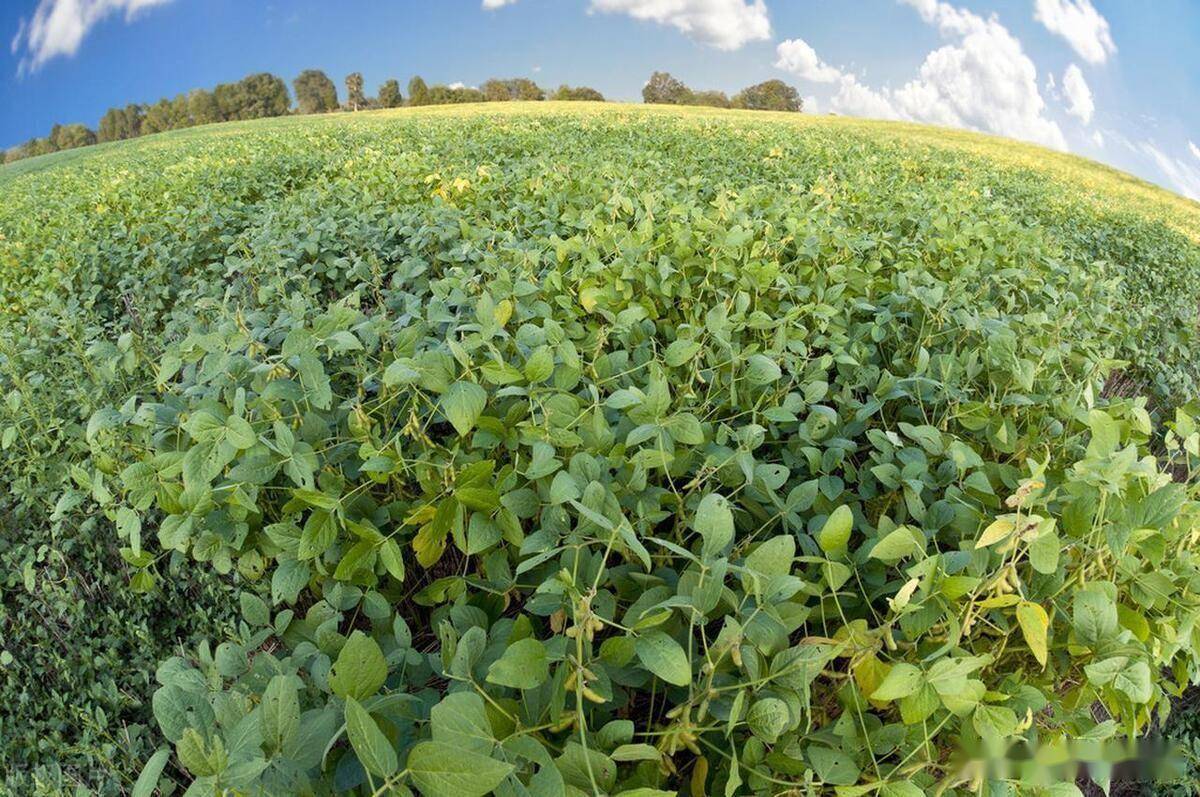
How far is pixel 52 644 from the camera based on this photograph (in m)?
2.47

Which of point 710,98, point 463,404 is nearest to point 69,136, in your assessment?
point 710,98

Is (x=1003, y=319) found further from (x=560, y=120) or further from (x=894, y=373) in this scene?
(x=560, y=120)

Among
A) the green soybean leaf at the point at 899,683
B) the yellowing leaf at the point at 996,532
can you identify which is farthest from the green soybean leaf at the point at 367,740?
the yellowing leaf at the point at 996,532

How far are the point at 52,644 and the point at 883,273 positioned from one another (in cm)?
360

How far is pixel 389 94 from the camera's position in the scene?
53562mm

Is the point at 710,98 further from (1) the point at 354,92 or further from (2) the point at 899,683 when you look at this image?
(2) the point at 899,683

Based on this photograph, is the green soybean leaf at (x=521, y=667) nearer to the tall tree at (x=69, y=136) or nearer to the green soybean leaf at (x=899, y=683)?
the green soybean leaf at (x=899, y=683)

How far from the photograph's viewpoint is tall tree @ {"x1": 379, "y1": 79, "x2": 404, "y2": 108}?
5347 centimetres

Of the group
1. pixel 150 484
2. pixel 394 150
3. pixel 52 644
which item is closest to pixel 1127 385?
pixel 150 484

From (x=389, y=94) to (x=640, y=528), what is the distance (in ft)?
194

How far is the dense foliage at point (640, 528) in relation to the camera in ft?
3.75

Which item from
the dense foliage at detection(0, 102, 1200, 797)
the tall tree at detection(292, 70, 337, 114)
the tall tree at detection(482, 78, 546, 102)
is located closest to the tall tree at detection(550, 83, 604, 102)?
the tall tree at detection(482, 78, 546, 102)

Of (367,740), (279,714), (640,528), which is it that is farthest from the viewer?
(640,528)

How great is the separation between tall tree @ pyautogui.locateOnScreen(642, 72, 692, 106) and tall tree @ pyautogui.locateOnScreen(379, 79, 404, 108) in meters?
18.9
